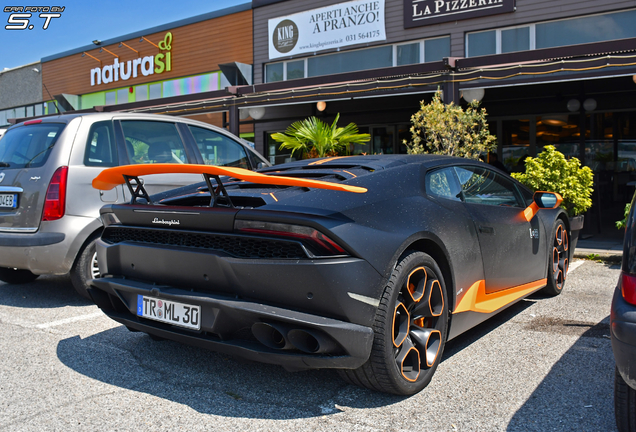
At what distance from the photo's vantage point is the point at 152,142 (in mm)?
5277

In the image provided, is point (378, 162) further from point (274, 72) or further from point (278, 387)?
point (274, 72)

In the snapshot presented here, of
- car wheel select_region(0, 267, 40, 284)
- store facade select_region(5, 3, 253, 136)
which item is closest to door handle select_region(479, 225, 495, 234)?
car wheel select_region(0, 267, 40, 284)

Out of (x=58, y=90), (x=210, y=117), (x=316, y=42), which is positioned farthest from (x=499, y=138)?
(x=58, y=90)

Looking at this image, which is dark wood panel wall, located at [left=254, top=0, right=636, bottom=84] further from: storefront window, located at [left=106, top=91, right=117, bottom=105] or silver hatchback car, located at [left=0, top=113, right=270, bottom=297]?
silver hatchback car, located at [left=0, top=113, right=270, bottom=297]

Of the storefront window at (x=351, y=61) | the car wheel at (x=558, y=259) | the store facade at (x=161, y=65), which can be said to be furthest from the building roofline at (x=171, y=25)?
the car wheel at (x=558, y=259)

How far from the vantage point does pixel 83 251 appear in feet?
15.0

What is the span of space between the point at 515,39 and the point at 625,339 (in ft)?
37.5

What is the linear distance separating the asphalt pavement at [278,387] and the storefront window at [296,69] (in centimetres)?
1235

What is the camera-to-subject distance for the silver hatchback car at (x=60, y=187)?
4.42 meters

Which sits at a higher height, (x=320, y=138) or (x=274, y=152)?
(x=274, y=152)

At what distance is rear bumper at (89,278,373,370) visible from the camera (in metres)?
2.35

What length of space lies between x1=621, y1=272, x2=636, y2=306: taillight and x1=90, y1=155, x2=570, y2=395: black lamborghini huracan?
924mm

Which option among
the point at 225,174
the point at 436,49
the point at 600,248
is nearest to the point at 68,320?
the point at 225,174

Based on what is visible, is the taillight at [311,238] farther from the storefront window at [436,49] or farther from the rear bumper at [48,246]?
the storefront window at [436,49]
